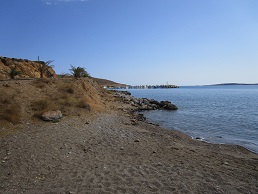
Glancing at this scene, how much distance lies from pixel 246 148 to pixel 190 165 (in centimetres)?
645

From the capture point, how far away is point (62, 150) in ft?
30.2

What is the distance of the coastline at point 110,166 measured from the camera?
633 cm

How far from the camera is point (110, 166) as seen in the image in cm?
775

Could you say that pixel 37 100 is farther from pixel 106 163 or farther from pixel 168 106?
pixel 168 106

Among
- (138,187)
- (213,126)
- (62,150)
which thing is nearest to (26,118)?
(62,150)

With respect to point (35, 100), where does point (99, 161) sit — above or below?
below

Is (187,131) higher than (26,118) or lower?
lower

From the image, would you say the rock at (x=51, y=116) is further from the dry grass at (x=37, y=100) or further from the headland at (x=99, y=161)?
the dry grass at (x=37, y=100)

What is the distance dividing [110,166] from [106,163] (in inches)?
13.0

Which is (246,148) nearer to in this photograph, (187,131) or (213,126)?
(187,131)

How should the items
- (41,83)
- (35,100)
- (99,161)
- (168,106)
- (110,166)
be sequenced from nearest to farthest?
1. (110,166)
2. (99,161)
3. (35,100)
4. (41,83)
5. (168,106)

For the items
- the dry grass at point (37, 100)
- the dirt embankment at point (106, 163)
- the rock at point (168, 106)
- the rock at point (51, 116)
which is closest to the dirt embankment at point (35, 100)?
the dry grass at point (37, 100)

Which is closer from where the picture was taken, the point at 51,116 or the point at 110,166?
the point at 110,166

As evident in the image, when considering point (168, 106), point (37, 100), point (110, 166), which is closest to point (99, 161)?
point (110, 166)
